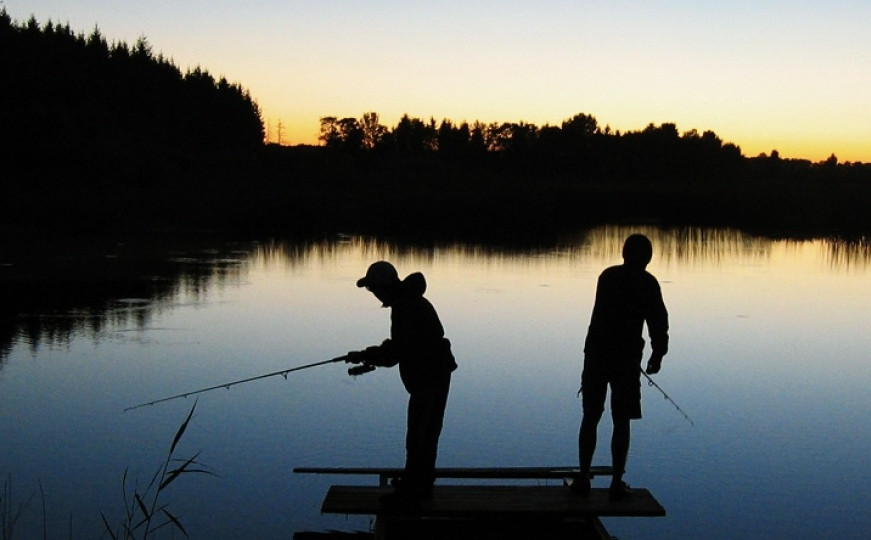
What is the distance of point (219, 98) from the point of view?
8556cm

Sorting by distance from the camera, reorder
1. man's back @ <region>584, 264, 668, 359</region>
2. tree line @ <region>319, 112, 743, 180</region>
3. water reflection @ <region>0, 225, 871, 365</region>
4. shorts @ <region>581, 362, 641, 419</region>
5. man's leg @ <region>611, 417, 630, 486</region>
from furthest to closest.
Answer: tree line @ <region>319, 112, 743, 180</region>, water reflection @ <region>0, 225, 871, 365</region>, man's leg @ <region>611, 417, 630, 486</region>, shorts @ <region>581, 362, 641, 419</region>, man's back @ <region>584, 264, 668, 359</region>

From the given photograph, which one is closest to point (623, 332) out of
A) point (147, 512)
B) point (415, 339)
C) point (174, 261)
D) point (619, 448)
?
point (619, 448)

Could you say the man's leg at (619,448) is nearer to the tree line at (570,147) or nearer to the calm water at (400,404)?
the calm water at (400,404)

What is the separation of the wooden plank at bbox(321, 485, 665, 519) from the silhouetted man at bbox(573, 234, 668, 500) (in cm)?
26

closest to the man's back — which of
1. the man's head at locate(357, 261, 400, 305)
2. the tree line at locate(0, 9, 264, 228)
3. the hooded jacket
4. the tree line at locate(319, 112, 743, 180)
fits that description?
the hooded jacket

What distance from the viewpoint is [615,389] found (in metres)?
5.89

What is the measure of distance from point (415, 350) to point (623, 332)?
1.17m

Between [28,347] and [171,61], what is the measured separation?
3205 inches

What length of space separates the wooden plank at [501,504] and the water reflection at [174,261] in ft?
24.1

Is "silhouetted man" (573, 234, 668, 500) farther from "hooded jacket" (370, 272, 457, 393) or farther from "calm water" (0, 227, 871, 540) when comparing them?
"calm water" (0, 227, 871, 540)

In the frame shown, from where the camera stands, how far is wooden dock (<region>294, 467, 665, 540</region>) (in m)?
5.86

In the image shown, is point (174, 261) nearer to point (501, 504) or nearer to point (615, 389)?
point (501, 504)

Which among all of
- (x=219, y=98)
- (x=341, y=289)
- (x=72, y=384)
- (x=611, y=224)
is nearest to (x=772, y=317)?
(x=341, y=289)

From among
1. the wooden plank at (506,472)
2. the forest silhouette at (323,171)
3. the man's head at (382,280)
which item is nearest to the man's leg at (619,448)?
the wooden plank at (506,472)
